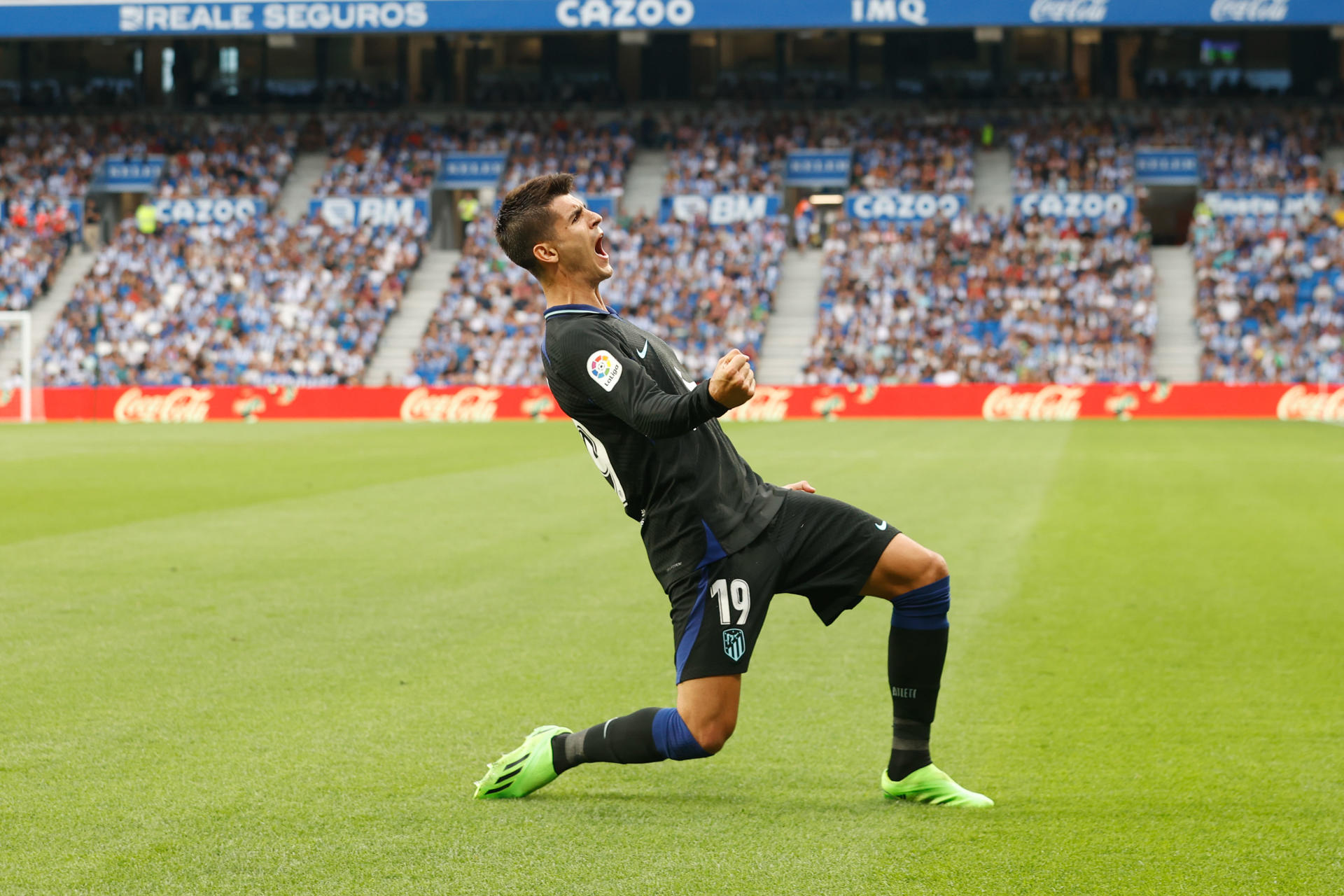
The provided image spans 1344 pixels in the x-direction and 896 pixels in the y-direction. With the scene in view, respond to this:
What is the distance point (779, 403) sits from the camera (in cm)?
3269

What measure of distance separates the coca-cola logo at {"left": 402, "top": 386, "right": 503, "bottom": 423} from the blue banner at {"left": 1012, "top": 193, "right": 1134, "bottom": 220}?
56.8 ft

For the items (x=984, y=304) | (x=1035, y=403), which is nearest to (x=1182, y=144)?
(x=984, y=304)

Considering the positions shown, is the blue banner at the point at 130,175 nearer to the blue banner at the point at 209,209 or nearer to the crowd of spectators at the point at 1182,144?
the blue banner at the point at 209,209

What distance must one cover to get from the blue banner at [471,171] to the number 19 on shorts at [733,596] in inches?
1603

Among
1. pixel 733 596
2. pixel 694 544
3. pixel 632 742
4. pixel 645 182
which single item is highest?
pixel 645 182

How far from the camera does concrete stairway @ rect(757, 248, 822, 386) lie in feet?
121

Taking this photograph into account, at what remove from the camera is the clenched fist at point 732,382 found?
3707 mm

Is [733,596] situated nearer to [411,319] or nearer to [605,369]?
[605,369]

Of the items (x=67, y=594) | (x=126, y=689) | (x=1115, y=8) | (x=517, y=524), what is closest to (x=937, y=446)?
(x=517, y=524)

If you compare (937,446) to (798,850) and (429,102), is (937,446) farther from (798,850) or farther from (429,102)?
(429,102)

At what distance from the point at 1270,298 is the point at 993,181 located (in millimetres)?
9731

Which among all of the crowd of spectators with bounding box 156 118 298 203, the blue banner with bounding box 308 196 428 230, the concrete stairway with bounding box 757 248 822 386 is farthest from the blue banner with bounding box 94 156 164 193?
the concrete stairway with bounding box 757 248 822 386

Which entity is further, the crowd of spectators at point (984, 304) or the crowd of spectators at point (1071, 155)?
the crowd of spectators at point (1071, 155)

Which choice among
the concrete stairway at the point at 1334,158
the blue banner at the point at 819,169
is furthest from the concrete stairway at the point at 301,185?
the concrete stairway at the point at 1334,158
